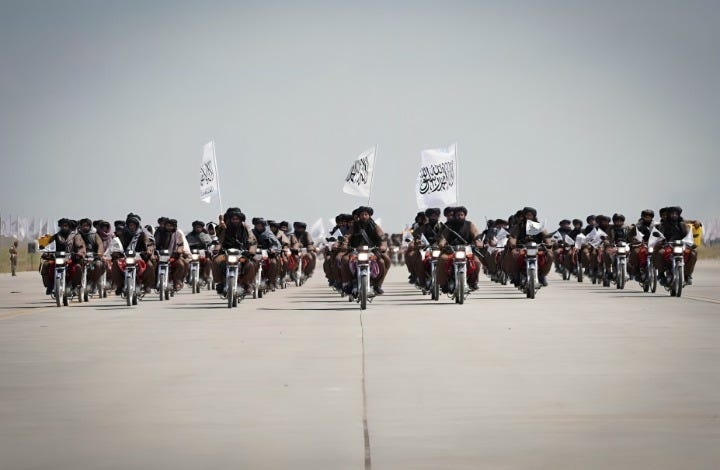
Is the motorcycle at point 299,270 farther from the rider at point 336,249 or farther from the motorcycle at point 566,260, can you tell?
the motorcycle at point 566,260

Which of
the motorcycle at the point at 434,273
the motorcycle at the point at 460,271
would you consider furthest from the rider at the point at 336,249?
the motorcycle at the point at 460,271

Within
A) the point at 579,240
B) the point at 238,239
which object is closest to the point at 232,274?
the point at 238,239

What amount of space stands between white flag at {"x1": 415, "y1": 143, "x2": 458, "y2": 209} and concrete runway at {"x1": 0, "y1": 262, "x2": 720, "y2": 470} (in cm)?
1161

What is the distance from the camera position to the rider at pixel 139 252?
30.4 meters

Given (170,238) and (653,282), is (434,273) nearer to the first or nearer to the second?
(653,282)

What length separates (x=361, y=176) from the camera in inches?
1494

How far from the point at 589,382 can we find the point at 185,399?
3432mm

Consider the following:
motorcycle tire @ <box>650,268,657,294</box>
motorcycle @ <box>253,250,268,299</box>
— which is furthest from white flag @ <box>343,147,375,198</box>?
motorcycle tire @ <box>650,268,657,294</box>

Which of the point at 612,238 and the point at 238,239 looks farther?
the point at 612,238

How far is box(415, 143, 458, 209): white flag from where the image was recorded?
3428cm

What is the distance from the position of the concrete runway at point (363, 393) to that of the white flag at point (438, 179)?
38.1 feet

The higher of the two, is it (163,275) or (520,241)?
(520,241)

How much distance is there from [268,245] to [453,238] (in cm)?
548

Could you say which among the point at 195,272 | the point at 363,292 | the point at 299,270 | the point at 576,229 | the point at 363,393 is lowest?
the point at 363,393
